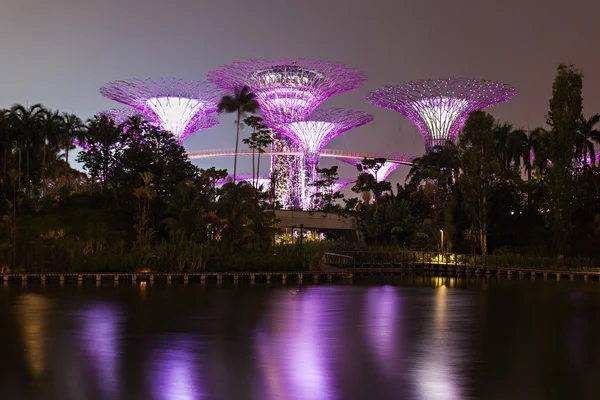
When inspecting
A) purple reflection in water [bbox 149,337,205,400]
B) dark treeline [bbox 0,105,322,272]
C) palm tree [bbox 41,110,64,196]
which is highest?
palm tree [bbox 41,110,64,196]

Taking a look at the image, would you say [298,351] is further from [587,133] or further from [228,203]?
[587,133]

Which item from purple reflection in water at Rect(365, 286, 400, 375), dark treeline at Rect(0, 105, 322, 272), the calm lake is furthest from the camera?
dark treeline at Rect(0, 105, 322, 272)

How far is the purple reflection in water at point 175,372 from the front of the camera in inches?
336

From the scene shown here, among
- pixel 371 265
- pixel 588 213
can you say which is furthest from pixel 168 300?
pixel 588 213

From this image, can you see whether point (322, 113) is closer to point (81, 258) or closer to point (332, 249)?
point (332, 249)

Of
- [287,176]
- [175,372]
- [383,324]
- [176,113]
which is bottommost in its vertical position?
A: [175,372]

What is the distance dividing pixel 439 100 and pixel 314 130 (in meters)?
10.6

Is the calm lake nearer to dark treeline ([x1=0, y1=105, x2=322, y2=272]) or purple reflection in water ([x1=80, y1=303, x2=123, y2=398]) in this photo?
purple reflection in water ([x1=80, y1=303, x2=123, y2=398])

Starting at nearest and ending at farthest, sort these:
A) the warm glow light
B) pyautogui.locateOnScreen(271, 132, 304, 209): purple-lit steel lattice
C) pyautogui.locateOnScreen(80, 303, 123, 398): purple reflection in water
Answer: pyautogui.locateOnScreen(80, 303, 123, 398): purple reflection in water < the warm glow light < pyautogui.locateOnScreen(271, 132, 304, 209): purple-lit steel lattice

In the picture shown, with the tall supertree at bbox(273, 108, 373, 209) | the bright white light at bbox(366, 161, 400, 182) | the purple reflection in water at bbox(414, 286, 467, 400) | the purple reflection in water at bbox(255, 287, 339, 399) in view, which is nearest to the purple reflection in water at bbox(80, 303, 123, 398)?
the purple reflection in water at bbox(255, 287, 339, 399)

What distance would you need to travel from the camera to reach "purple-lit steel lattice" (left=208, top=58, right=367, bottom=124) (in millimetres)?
52156

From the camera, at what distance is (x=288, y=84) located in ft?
181

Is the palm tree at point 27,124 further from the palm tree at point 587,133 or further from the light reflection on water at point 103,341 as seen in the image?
the palm tree at point 587,133

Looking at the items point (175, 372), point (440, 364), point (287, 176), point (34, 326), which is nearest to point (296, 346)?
point (440, 364)
